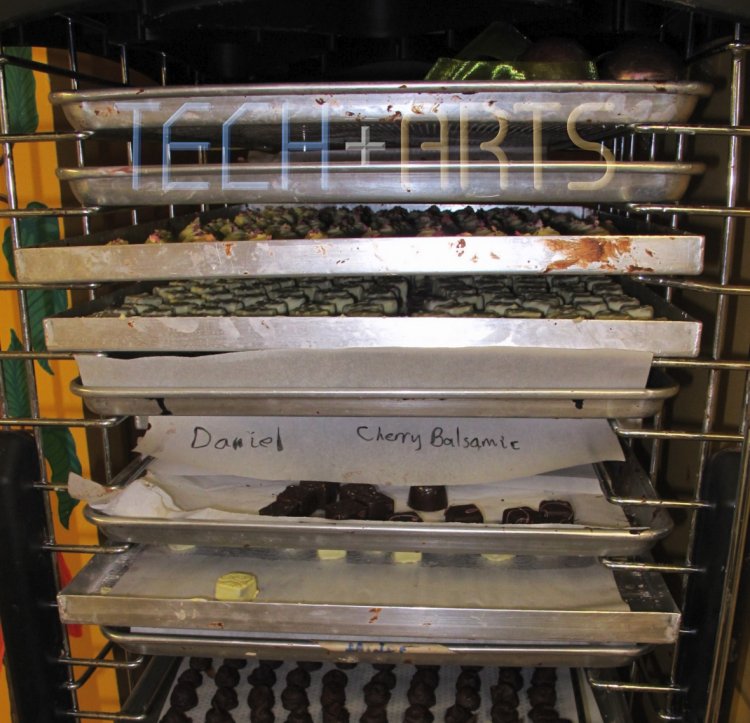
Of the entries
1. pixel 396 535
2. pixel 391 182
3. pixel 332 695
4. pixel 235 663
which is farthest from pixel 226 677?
pixel 391 182

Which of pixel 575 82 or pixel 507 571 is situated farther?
pixel 507 571

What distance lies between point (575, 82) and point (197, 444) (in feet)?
1.69

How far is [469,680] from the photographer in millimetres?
814

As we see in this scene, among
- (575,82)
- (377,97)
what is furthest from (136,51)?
(575,82)

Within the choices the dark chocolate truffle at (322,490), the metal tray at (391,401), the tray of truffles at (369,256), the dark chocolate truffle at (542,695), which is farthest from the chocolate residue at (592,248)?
the dark chocolate truffle at (542,695)

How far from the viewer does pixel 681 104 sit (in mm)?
586

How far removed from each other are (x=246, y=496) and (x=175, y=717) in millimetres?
267

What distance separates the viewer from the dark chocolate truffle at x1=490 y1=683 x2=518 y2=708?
789mm

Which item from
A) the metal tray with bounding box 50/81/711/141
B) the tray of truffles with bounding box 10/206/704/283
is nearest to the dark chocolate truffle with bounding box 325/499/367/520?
Answer: the tray of truffles with bounding box 10/206/704/283

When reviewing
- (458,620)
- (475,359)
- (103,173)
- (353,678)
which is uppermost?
(103,173)

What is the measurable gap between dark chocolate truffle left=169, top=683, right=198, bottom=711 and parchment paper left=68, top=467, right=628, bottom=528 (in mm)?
244

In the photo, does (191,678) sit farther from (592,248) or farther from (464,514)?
(592,248)

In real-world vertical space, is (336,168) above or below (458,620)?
above

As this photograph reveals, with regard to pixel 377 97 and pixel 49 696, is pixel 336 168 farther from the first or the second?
pixel 49 696
